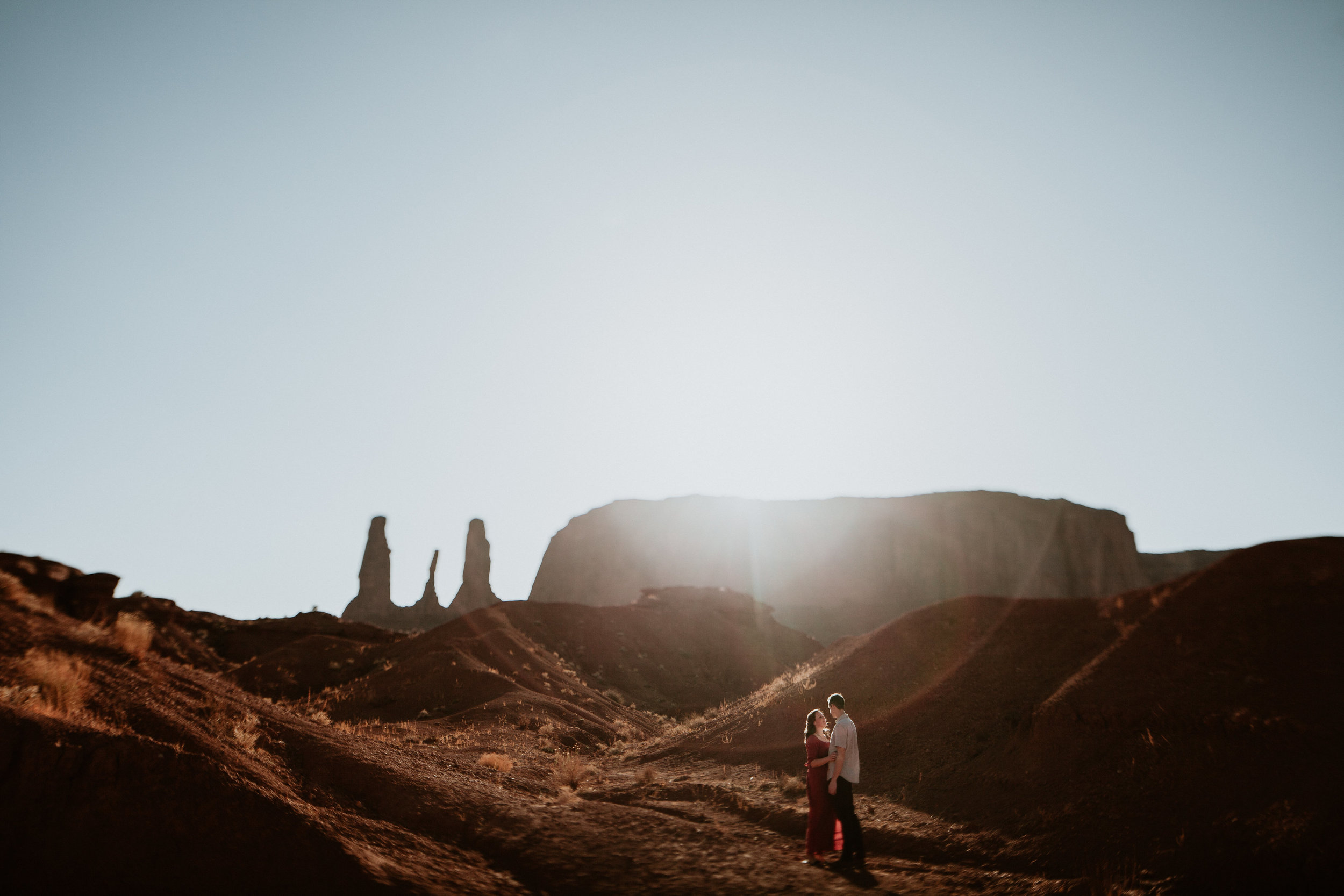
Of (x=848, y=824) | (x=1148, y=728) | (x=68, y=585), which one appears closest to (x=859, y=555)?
(x=68, y=585)

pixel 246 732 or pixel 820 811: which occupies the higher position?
pixel 246 732

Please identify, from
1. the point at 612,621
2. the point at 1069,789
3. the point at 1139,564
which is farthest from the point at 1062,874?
the point at 1139,564

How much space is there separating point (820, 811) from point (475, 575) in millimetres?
70743

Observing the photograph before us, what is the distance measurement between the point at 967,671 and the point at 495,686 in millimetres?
18004

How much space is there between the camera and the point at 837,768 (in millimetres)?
8414

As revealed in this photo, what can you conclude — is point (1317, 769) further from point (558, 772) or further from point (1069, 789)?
point (558, 772)

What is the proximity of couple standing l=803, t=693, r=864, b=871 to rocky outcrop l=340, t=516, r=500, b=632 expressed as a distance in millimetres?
61980

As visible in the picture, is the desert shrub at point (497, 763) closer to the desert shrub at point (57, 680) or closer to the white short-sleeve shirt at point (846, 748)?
the desert shrub at point (57, 680)

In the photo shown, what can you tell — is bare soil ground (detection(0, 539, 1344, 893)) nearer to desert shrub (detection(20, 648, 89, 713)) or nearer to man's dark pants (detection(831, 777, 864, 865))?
desert shrub (detection(20, 648, 89, 713))

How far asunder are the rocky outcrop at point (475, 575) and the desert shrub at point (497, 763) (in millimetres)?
60157

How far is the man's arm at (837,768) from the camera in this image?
27.6 ft

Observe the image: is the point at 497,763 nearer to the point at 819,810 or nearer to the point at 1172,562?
the point at 819,810

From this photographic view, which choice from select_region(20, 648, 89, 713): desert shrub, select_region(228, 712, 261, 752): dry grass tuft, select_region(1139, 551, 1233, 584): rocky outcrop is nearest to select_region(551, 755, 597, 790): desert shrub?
select_region(228, 712, 261, 752): dry grass tuft

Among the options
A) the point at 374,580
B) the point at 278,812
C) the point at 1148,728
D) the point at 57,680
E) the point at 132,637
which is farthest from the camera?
the point at 374,580
